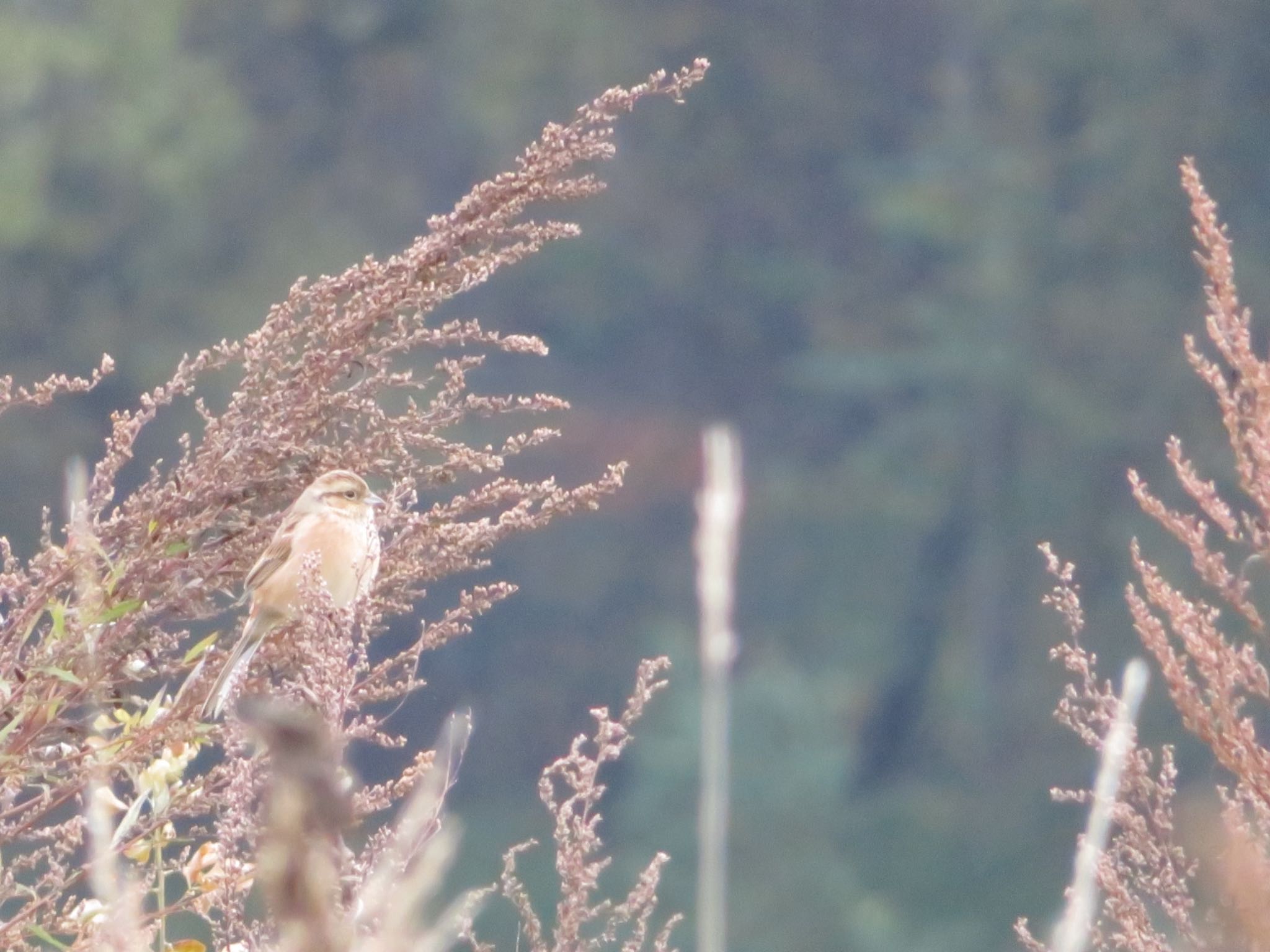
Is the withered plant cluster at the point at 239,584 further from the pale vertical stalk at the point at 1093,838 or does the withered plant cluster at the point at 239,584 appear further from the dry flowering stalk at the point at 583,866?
the pale vertical stalk at the point at 1093,838

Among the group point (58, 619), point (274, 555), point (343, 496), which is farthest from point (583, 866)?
point (343, 496)

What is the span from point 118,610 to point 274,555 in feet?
1.44

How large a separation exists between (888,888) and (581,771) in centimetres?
1786

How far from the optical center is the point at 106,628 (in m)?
2.51

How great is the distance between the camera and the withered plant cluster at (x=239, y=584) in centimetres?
227

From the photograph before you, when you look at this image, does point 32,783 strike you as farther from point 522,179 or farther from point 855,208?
point 855,208

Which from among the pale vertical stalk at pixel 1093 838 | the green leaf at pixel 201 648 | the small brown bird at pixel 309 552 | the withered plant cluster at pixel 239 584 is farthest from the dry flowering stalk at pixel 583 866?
the pale vertical stalk at pixel 1093 838

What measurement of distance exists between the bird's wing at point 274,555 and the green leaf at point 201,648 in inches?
3.2

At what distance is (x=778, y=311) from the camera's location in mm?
23156

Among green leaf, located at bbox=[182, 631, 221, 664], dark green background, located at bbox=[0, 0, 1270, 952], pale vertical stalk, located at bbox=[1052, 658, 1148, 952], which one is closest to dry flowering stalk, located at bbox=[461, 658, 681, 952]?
green leaf, located at bbox=[182, 631, 221, 664]

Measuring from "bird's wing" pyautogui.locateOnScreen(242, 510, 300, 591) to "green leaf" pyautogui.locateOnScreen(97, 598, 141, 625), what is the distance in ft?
0.59

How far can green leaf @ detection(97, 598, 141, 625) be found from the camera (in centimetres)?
244

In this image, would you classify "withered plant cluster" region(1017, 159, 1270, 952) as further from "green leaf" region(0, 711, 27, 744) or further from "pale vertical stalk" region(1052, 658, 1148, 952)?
"green leaf" region(0, 711, 27, 744)

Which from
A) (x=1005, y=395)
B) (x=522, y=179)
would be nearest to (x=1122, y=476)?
(x=1005, y=395)
